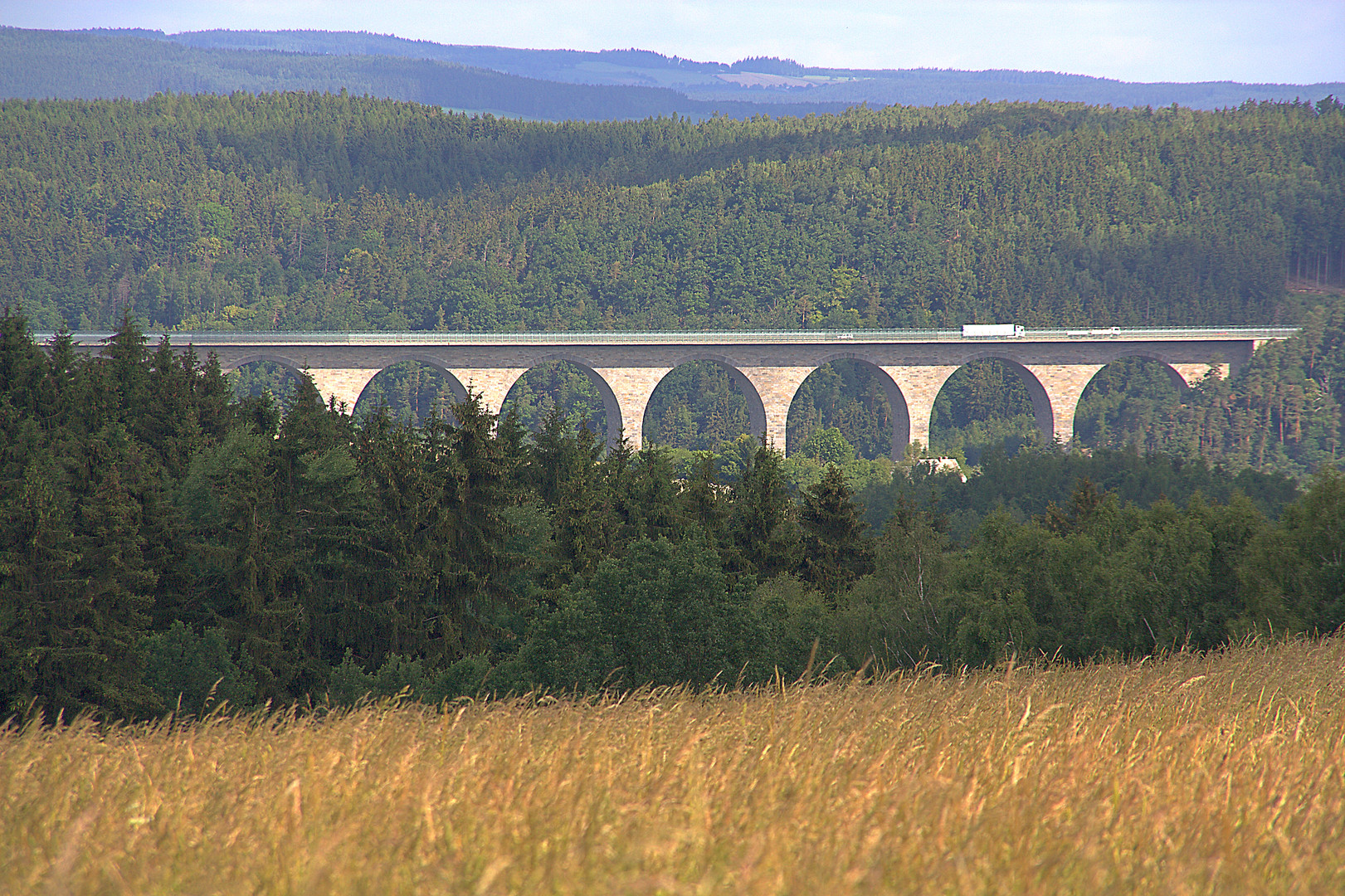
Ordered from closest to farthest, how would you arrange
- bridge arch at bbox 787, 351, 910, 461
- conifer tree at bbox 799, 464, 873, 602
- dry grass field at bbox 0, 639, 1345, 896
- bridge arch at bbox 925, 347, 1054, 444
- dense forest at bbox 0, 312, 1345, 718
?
dry grass field at bbox 0, 639, 1345, 896 → dense forest at bbox 0, 312, 1345, 718 → conifer tree at bbox 799, 464, 873, 602 → bridge arch at bbox 787, 351, 910, 461 → bridge arch at bbox 925, 347, 1054, 444

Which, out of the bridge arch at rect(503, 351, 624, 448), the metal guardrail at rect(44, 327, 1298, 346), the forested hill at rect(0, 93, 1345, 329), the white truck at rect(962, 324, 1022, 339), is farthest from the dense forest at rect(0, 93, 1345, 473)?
the bridge arch at rect(503, 351, 624, 448)

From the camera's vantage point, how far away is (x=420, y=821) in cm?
454

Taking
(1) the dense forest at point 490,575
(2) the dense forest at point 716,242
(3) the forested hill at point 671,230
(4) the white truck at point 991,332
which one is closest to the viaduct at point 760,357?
(4) the white truck at point 991,332

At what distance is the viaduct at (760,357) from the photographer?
308 feet

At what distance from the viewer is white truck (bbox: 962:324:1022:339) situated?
106375mm

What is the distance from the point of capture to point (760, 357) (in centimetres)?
10375

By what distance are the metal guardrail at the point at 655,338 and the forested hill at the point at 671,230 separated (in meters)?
34.0

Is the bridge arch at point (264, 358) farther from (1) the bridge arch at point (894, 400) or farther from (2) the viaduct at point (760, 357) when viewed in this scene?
(1) the bridge arch at point (894, 400)

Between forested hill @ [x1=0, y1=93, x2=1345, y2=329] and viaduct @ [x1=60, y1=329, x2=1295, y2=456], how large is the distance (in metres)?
38.5

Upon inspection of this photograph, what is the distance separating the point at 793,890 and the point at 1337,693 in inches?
234

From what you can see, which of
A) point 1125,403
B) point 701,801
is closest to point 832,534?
point 701,801

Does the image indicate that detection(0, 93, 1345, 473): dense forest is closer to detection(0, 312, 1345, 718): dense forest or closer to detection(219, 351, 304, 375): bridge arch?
detection(219, 351, 304, 375): bridge arch

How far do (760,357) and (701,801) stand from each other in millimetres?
99728

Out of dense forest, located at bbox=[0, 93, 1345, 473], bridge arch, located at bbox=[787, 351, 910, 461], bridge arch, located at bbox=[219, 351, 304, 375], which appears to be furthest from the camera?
dense forest, located at bbox=[0, 93, 1345, 473]
